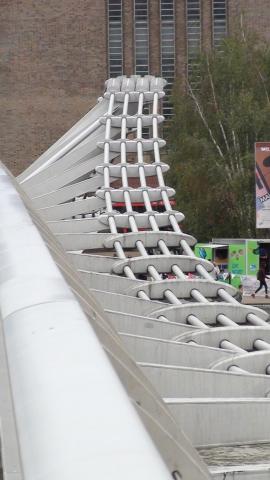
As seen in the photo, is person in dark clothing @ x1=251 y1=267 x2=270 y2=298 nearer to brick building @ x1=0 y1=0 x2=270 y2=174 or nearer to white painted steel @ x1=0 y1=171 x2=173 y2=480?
white painted steel @ x1=0 y1=171 x2=173 y2=480

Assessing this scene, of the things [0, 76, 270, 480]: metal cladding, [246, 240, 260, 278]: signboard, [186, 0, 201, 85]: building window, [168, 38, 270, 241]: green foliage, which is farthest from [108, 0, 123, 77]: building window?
[0, 76, 270, 480]: metal cladding

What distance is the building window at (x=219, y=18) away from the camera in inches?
1956

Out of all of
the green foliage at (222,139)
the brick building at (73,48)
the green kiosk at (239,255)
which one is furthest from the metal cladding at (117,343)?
the brick building at (73,48)

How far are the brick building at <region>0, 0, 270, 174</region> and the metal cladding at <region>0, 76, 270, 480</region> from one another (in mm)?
37420

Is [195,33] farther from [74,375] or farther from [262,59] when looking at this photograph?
[74,375]

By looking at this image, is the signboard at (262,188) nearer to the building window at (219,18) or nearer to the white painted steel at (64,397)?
the white painted steel at (64,397)

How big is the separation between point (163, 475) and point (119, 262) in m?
8.07

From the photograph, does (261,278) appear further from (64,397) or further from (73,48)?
(73,48)

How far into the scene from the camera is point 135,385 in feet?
6.68

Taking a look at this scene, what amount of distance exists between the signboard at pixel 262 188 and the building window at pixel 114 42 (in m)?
28.2

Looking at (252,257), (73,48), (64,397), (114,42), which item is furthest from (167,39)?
(64,397)

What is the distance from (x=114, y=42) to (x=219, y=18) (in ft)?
17.2

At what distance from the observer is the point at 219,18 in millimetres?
49906

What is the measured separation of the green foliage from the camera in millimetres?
33281
